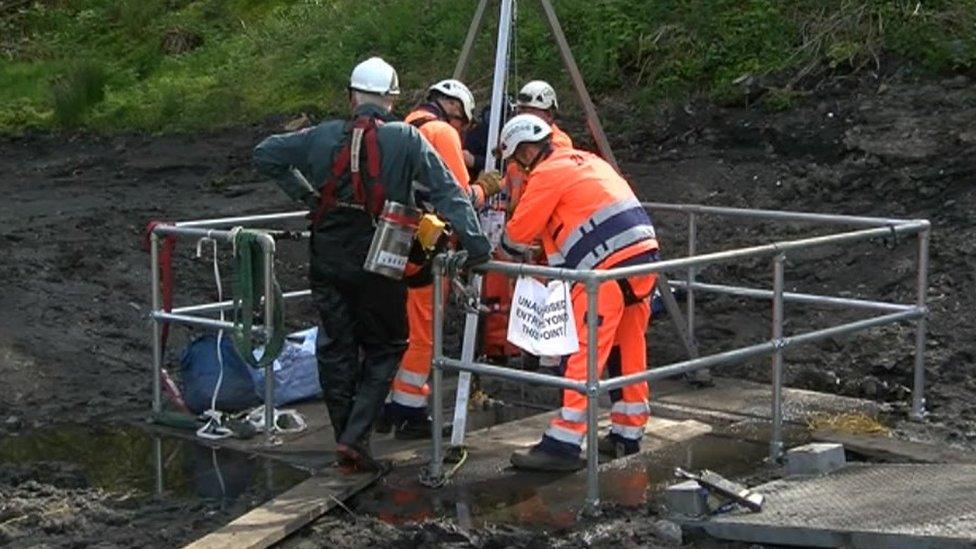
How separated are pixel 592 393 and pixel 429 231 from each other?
3.70ft

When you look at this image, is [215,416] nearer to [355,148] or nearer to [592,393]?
[355,148]

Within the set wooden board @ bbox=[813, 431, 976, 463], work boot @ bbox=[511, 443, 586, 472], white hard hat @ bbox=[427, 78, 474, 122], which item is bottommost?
wooden board @ bbox=[813, 431, 976, 463]

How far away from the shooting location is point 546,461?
830 centimetres

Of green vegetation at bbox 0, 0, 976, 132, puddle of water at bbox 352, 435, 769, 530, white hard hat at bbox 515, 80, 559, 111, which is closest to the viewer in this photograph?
puddle of water at bbox 352, 435, 769, 530

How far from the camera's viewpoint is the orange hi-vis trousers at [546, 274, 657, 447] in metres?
8.25

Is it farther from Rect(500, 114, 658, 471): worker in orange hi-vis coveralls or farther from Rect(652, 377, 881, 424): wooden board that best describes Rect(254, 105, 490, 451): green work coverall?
Rect(652, 377, 881, 424): wooden board

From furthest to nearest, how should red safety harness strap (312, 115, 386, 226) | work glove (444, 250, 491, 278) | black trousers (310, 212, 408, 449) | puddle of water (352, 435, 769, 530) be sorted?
1. black trousers (310, 212, 408, 449)
2. red safety harness strap (312, 115, 386, 226)
3. work glove (444, 250, 491, 278)
4. puddle of water (352, 435, 769, 530)

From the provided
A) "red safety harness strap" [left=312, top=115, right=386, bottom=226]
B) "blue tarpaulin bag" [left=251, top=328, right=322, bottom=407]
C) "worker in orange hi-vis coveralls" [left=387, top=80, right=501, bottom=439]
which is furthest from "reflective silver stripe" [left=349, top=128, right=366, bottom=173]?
"blue tarpaulin bag" [left=251, top=328, right=322, bottom=407]

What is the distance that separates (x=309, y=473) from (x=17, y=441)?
1973 mm

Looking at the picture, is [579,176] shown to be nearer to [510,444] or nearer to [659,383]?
[510,444]

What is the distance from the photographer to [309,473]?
847 centimetres

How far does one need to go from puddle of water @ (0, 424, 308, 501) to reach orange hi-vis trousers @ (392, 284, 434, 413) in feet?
2.85

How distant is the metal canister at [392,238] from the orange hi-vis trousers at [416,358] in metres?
1.21

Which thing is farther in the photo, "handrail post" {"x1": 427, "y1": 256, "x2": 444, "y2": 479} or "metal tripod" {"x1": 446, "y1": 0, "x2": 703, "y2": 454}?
"metal tripod" {"x1": 446, "y1": 0, "x2": 703, "y2": 454}
